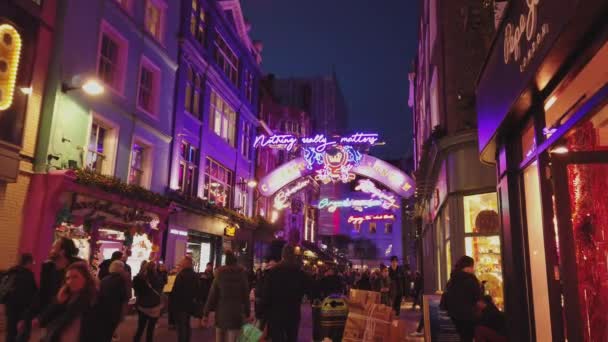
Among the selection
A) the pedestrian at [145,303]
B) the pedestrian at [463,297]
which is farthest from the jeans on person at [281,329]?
the pedestrian at [145,303]

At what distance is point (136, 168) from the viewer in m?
18.4

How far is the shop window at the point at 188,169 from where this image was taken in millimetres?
22109

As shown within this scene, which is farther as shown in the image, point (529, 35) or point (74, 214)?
point (74, 214)

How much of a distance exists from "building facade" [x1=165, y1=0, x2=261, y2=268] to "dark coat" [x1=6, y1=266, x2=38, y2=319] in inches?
451

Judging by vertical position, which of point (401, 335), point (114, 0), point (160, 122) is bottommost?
point (401, 335)

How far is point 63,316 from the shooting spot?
17.4ft

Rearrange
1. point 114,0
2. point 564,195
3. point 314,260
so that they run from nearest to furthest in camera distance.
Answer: point 564,195 → point 114,0 → point 314,260

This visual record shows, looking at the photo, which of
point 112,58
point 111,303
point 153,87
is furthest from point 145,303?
point 153,87

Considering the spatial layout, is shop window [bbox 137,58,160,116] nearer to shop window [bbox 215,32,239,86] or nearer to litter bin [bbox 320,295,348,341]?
shop window [bbox 215,32,239,86]

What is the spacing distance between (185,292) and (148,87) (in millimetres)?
12133

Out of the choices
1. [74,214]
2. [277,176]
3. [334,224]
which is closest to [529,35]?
[74,214]

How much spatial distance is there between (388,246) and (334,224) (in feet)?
47.7

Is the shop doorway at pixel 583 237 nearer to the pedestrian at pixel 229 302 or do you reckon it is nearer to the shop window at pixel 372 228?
the pedestrian at pixel 229 302

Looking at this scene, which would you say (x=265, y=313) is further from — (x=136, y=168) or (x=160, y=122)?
(x=160, y=122)
